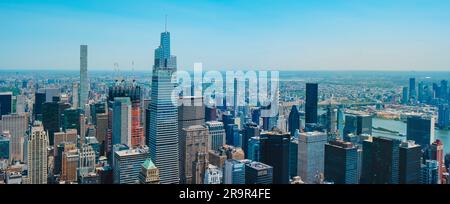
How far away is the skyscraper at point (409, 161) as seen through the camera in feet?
5.70

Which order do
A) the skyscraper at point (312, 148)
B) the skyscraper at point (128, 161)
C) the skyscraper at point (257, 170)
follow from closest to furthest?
the skyscraper at point (257, 170), the skyscraper at point (128, 161), the skyscraper at point (312, 148)

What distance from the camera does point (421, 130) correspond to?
2.14 m

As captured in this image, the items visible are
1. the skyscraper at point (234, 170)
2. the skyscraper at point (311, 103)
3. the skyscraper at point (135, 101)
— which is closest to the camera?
the skyscraper at point (234, 170)

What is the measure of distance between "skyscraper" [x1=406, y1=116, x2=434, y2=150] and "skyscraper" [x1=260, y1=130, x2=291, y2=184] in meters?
0.71

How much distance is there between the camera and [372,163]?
214cm

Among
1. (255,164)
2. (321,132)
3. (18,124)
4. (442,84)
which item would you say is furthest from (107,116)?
(442,84)

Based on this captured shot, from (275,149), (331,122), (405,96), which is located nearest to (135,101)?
(275,149)

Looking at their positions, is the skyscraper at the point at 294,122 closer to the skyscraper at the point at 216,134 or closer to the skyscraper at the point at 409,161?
the skyscraper at the point at 216,134

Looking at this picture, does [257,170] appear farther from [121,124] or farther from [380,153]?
[121,124]

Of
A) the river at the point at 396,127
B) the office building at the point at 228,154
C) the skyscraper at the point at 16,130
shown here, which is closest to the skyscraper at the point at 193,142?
the office building at the point at 228,154

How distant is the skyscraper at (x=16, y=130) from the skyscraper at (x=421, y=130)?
2.23m

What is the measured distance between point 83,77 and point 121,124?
0.95 m
